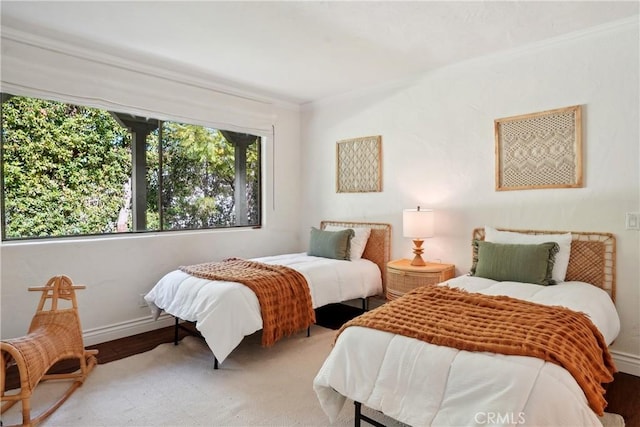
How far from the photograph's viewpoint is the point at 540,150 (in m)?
3.12

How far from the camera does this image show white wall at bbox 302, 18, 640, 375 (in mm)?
2756

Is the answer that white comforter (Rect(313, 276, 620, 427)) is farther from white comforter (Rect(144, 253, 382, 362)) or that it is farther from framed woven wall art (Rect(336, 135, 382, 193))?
framed woven wall art (Rect(336, 135, 382, 193))

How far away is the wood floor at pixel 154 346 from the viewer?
2215 mm

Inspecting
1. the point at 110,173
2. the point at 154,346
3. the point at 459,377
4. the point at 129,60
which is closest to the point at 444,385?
the point at 459,377

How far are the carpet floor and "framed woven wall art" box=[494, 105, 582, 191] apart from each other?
2.16m

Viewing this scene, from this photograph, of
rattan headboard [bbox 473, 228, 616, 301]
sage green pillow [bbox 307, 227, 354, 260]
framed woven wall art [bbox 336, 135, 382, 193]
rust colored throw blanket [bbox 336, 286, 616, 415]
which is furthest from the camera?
framed woven wall art [bbox 336, 135, 382, 193]

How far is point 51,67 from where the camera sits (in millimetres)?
3039

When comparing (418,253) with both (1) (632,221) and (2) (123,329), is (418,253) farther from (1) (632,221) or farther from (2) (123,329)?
(2) (123,329)

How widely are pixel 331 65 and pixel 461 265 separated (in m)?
2.22

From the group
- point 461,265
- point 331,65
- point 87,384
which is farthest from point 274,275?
point 331,65

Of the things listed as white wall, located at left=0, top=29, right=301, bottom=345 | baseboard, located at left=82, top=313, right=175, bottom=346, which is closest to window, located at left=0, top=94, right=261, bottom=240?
white wall, located at left=0, top=29, right=301, bottom=345

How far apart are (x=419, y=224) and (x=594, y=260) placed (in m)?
1.34

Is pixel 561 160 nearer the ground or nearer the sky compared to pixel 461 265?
nearer the sky

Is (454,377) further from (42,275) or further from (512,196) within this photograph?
(42,275)
